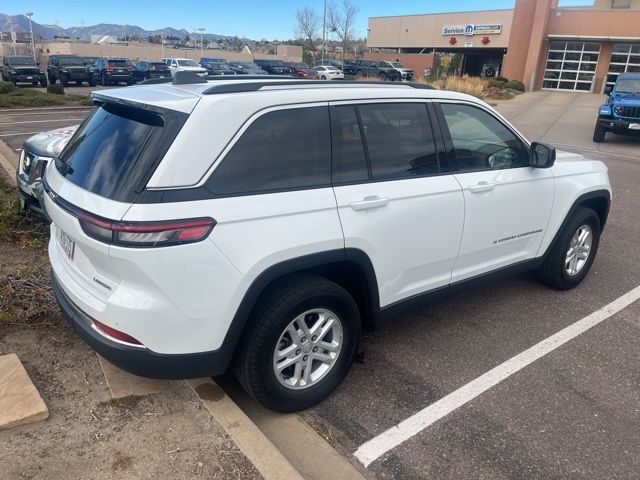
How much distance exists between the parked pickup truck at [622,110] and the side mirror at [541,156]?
39.2ft

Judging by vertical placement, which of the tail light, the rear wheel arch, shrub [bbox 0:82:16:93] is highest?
the tail light

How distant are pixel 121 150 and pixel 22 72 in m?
31.3

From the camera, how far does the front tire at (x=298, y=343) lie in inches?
107

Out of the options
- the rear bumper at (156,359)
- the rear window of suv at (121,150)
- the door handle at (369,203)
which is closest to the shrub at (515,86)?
the door handle at (369,203)

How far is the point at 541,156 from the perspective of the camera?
4.02 metres

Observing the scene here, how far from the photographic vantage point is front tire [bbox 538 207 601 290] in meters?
4.53

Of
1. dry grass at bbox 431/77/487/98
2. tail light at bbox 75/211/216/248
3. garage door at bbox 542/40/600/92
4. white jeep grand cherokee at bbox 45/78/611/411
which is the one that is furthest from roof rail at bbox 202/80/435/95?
garage door at bbox 542/40/600/92

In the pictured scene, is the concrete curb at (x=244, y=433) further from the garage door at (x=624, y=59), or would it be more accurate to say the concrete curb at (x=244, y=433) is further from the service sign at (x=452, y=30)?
the service sign at (x=452, y=30)

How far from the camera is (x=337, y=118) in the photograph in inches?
120

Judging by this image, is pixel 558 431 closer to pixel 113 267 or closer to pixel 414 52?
pixel 113 267

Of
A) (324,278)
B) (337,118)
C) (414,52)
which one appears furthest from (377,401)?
(414,52)

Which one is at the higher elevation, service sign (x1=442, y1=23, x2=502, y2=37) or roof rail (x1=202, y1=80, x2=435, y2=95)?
service sign (x1=442, y1=23, x2=502, y2=37)

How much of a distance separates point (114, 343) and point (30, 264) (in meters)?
2.45

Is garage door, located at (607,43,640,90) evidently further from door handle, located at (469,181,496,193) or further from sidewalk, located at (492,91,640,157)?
door handle, located at (469,181,496,193)
